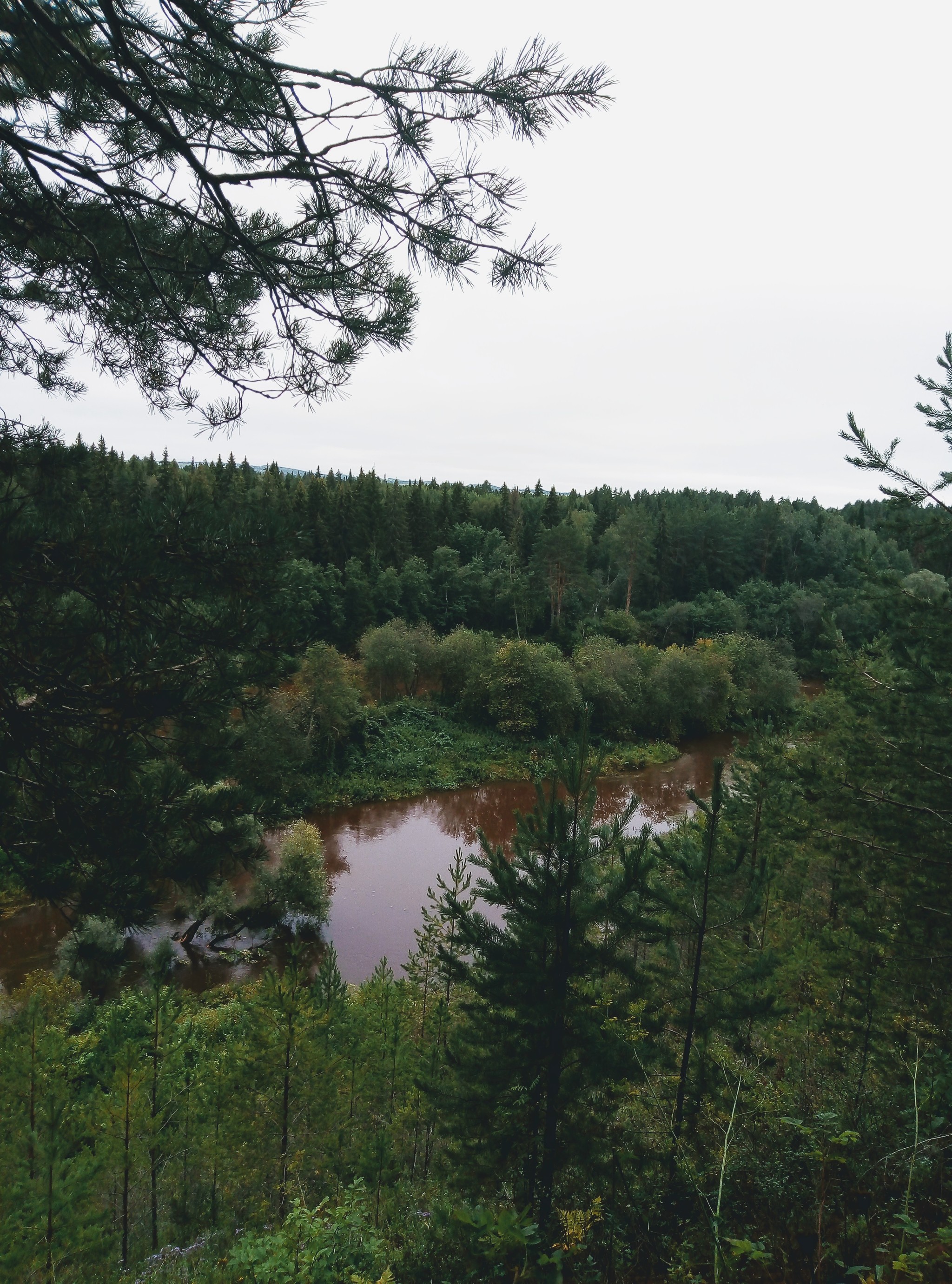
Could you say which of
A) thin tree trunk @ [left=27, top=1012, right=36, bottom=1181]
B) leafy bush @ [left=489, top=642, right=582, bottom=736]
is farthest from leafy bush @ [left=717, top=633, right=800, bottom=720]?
thin tree trunk @ [left=27, top=1012, right=36, bottom=1181]

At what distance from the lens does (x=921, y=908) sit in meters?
5.30

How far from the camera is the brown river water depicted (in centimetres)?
1155

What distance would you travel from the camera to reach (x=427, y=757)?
21875mm

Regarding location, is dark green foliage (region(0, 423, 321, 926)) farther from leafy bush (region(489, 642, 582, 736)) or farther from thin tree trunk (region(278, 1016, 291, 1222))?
leafy bush (region(489, 642, 582, 736))

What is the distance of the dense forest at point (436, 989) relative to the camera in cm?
231

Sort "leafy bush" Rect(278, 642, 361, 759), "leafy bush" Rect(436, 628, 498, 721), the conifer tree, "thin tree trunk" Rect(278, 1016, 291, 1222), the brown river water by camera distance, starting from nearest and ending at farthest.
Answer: the conifer tree → "thin tree trunk" Rect(278, 1016, 291, 1222) → the brown river water → "leafy bush" Rect(278, 642, 361, 759) → "leafy bush" Rect(436, 628, 498, 721)

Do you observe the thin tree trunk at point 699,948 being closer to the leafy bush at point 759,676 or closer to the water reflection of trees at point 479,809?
the water reflection of trees at point 479,809

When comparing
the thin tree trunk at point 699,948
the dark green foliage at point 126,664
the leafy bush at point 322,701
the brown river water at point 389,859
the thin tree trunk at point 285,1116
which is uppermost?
the dark green foliage at point 126,664

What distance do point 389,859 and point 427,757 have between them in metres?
6.14

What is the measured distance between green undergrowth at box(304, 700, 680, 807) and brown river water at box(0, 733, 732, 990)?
44cm

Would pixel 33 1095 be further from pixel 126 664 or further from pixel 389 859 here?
pixel 389 859

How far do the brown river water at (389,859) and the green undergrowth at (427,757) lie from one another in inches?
17.4

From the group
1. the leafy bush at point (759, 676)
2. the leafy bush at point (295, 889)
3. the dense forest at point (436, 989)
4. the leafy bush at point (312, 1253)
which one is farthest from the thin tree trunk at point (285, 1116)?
the leafy bush at point (759, 676)

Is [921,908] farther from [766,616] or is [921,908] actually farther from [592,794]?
[766,616]
